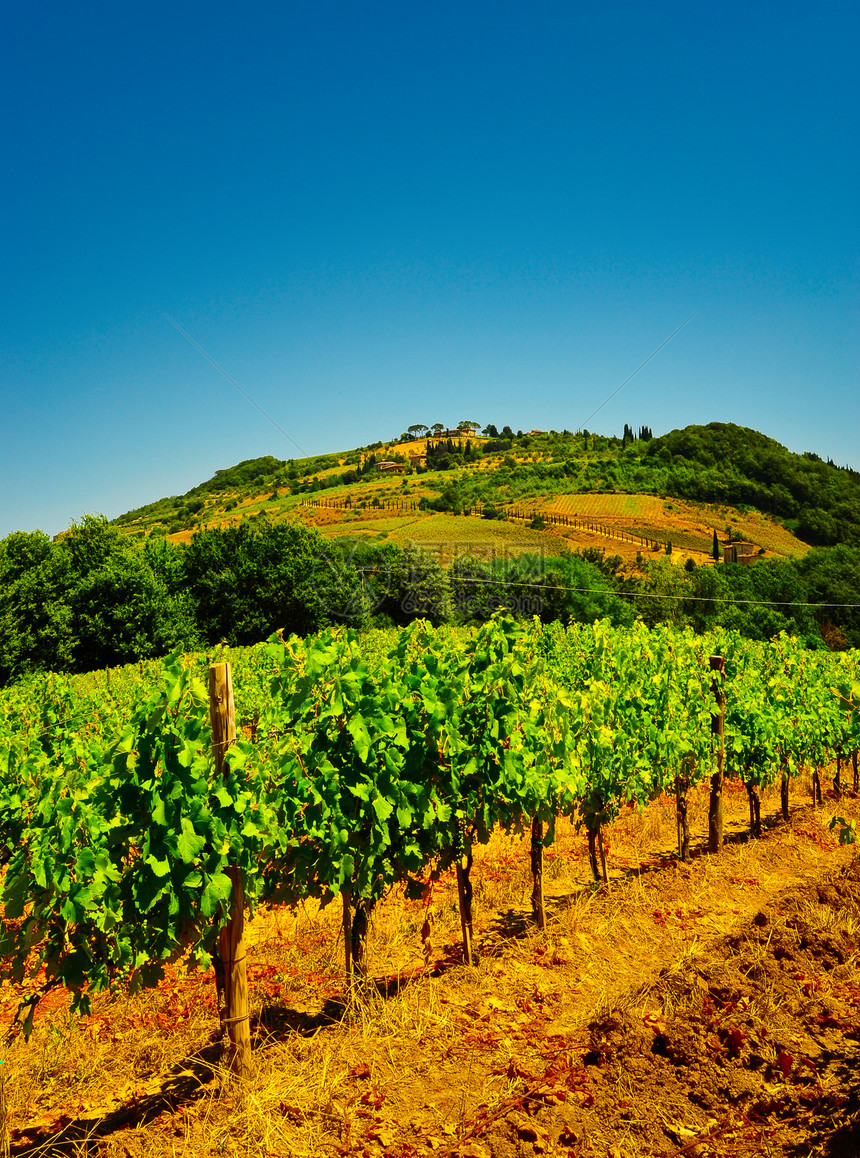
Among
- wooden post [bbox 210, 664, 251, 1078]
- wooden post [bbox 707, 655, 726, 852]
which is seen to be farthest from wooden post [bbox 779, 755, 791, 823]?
wooden post [bbox 210, 664, 251, 1078]

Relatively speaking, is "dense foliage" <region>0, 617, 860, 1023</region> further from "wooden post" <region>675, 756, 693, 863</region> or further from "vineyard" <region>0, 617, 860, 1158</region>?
"wooden post" <region>675, 756, 693, 863</region>

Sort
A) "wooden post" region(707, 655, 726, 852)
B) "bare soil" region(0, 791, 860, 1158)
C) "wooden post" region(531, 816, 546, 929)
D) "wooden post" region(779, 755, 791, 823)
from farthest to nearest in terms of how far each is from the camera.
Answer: "wooden post" region(779, 755, 791, 823)
"wooden post" region(707, 655, 726, 852)
"wooden post" region(531, 816, 546, 929)
"bare soil" region(0, 791, 860, 1158)

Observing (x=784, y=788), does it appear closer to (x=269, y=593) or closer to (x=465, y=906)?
(x=465, y=906)

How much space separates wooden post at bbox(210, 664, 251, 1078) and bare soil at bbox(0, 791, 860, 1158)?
6.4 inches

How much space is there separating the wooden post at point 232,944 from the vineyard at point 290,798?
0.01 m

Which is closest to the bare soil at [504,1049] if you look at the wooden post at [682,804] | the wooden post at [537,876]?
the wooden post at [537,876]

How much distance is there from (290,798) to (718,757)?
7083 mm

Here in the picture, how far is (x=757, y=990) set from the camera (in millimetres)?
4590

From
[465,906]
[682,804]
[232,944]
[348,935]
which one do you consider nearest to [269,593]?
[682,804]

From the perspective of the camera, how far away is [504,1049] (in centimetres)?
422

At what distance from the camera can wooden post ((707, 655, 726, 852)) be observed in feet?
30.6

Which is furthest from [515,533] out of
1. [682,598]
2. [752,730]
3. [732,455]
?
[752,730]

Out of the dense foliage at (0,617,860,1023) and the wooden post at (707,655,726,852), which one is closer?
the dense foliage at (0,617,860,1023)

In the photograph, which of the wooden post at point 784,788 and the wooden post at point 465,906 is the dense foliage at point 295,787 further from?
the wooden post at point 784,788
